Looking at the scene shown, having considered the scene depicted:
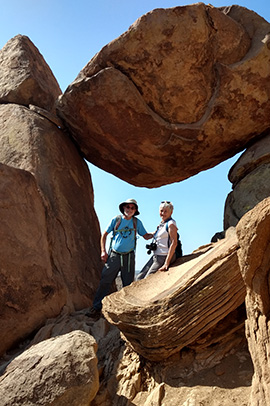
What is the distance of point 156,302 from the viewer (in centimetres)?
424

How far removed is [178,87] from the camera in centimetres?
711

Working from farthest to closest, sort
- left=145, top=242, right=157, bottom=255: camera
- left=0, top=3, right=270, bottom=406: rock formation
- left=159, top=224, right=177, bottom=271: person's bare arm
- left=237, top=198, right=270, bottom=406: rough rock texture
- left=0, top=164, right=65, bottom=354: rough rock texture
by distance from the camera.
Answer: left=145, top=242, right=157, bottom=255: camera < left=0, top=164, right=65, bottom=354: rough rock texture < left=159, top=224, right=177, bottom=271: person's bare arm < left=0, top=3, right=270, bottom=406: rock formation < left=237, top=198, right=270, bottom=406: rough rock texture

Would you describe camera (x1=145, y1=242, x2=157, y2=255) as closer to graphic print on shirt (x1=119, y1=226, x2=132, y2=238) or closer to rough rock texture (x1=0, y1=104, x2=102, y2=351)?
graphic print on shirt (x1=119, y1=226, x2=132, y2=238)

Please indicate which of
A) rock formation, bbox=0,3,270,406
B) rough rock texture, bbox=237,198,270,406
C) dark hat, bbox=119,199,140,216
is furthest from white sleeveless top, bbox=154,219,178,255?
rough rock texture, bbox=237,198,270,406

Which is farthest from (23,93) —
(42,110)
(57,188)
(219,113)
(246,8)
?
(246,8)

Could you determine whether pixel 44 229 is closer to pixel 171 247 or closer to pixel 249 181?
pixel 171 247

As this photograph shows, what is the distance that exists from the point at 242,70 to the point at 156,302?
4.93 metres

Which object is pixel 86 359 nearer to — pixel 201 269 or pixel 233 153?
pixel 201 269

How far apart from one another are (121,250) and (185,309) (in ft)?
6.82

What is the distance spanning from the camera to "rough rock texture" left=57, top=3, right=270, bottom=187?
270 inches

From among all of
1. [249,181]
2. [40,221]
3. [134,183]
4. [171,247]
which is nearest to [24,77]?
[134,183]

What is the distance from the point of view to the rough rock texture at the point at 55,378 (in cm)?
361

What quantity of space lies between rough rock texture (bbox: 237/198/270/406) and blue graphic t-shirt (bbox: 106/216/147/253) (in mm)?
3527

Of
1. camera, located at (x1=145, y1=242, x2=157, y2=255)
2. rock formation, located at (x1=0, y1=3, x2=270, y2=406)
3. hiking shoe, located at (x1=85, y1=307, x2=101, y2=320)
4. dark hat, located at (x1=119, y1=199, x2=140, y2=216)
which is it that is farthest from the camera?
dark hat, located at (x1=119, y1=199, x2=140, y2=216)
